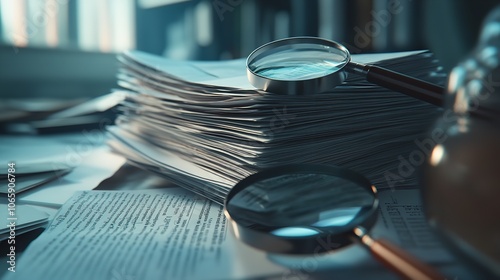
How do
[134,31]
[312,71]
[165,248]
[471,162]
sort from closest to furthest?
[471,162]
[165,248]
[312,71]
[134,31]

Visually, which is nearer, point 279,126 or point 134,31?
point 279,126

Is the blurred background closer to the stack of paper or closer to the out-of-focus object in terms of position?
the stack of paper

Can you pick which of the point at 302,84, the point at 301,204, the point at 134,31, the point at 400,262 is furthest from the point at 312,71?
the point at 134,31

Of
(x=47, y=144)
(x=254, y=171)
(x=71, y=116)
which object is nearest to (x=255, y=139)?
(x=254, y=171)

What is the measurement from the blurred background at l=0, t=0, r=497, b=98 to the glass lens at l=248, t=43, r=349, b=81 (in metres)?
0.59

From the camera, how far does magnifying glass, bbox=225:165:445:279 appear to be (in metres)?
0.44

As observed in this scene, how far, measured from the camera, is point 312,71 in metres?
0.60

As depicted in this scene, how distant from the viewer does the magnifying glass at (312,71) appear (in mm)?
535

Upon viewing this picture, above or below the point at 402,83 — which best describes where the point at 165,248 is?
below

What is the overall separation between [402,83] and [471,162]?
19 centimetres

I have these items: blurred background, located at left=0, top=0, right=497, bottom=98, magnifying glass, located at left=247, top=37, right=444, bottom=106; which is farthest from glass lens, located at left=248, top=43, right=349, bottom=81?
blurred background, located at left=0, top=0, right=497, bottom=98

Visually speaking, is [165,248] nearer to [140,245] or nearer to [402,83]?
[140,245]

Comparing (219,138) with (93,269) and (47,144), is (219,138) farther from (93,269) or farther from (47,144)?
(47,144)

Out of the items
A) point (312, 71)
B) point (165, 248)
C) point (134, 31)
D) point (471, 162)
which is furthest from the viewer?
point (134, 31)
